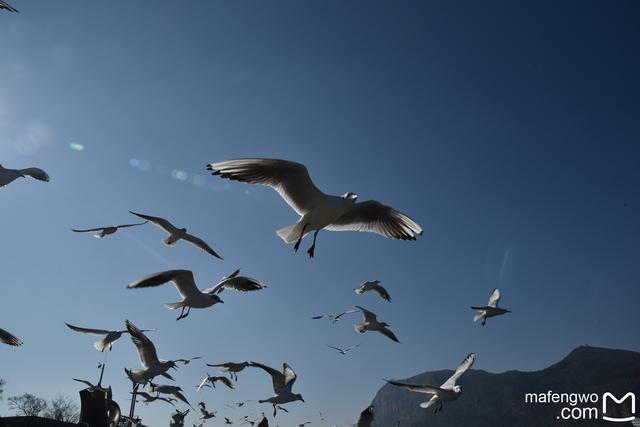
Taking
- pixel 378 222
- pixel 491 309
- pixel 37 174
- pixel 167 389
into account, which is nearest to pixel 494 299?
pixel 491 309

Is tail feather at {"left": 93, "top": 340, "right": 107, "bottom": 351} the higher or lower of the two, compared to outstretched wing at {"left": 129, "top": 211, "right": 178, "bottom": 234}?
lower

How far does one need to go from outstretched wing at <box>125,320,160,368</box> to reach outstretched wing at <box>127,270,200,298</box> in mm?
1187

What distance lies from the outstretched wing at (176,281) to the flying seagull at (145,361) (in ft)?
4.02

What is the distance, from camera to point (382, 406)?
156 metres

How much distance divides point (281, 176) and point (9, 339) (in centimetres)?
759

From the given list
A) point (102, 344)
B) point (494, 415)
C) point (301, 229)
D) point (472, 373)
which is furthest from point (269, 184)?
point (472, 373)

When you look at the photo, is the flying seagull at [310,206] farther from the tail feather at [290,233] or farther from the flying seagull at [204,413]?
the flying seagull at [204,413]

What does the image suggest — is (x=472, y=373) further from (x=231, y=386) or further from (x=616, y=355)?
(x=231, y=386)

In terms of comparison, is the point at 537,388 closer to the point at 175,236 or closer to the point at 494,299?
the point at 494,299

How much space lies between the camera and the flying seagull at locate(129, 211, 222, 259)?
10.6m

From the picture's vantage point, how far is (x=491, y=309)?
1517cm

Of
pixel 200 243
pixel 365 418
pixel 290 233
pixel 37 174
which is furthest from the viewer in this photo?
pixel 200 243

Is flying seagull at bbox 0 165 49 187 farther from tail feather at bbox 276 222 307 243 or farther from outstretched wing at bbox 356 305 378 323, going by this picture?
outstretched wing at bbox 356 305 378 323

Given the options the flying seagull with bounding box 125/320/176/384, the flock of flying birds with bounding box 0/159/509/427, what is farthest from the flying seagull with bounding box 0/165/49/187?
the flying seagull with bounding box 125/320/176/384
